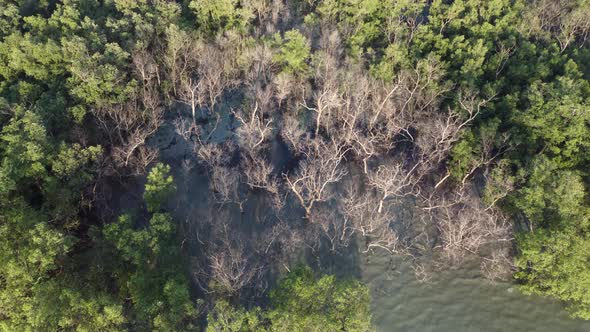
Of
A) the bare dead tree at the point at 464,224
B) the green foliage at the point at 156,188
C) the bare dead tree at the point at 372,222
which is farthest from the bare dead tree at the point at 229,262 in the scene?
the bare dead tree at the point at 464,224

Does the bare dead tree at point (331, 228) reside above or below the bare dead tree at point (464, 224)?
below

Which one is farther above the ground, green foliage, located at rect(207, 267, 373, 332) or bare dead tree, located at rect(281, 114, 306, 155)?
bare dead tree, located at rect(281, 114, 306, 155)

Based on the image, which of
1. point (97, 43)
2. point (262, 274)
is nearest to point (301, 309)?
point (262, 274)

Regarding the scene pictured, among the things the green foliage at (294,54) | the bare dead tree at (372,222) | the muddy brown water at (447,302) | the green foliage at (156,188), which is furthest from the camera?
the green foliage at (294,54)

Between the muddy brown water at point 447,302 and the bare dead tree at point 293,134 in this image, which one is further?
the bare dead tree at point 293,134

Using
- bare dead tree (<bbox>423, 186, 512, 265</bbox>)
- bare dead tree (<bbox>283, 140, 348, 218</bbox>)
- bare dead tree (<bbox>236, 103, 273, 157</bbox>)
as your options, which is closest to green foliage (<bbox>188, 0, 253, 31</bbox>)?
bare dead tree (<bbox>236, 103, 273, 157</bbox>)

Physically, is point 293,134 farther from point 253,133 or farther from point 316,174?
point 316,174

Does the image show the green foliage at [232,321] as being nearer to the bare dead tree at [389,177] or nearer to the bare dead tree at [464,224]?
the bare dead tree at [389,177]

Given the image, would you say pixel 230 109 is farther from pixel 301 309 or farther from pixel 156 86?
pixel 301 309

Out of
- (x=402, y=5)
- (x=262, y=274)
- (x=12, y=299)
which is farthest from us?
(x=402, y=5)

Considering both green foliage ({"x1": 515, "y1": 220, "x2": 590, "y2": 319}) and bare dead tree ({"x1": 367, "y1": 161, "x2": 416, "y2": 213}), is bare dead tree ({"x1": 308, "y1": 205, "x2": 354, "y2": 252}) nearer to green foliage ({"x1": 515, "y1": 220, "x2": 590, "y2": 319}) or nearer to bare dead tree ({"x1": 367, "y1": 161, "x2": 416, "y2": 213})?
bare dead tree ({"x1": 367, "y1": 161, "x2": 416, "y2": 213})

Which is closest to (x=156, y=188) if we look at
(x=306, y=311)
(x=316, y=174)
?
(x=316, y=174)
